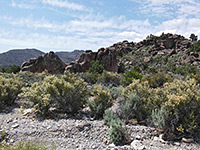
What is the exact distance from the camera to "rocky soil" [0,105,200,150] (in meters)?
3.65

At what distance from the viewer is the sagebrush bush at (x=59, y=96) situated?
17.7 ft

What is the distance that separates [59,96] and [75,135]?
1.89 metres

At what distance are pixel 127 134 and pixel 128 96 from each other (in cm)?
176

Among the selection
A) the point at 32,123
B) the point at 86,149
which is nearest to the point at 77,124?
the point at 86,149

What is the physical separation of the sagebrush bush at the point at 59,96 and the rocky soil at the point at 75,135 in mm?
547

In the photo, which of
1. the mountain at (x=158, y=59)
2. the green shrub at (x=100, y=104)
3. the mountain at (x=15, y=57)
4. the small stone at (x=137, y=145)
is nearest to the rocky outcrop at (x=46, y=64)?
the mountain at (x=158, y=59)

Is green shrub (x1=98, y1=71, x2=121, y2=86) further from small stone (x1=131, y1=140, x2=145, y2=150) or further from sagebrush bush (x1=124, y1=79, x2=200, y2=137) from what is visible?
small stone (x1=131, y1=140, x2=145, y2=150)

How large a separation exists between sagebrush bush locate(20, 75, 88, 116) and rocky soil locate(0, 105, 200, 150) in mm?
547

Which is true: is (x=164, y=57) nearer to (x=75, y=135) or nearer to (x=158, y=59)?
(x=158, y=59)

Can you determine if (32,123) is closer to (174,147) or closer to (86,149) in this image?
(86,149)

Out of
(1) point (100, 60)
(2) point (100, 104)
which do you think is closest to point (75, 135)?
(2) point (100, 104)

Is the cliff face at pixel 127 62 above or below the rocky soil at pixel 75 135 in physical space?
above

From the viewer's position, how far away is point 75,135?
14.0 feet

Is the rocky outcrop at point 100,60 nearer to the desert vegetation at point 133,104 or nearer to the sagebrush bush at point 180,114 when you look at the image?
the desert vegetation at point 133,104
